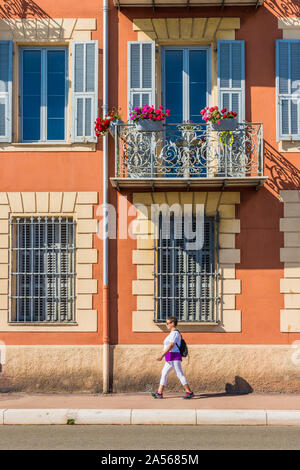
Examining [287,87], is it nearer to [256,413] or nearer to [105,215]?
[105,215]

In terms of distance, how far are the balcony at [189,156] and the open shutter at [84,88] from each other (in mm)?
725

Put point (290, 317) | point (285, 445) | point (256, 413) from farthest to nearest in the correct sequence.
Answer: point (290, 317) < point (256, 413) < point (285, 445)

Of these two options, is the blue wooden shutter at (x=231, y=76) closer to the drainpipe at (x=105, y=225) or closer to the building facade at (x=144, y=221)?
the building facade at (x=144, y=221)

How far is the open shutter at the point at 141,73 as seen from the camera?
12.4 metres

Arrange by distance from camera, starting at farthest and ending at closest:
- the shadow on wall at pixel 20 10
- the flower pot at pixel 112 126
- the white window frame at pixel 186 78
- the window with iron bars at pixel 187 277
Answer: the white window frame at pixel 186 78, the shadow on wall at pixel 20 10, the window with iron bars at pixel 187 277, the flower pot at pixel 112 126

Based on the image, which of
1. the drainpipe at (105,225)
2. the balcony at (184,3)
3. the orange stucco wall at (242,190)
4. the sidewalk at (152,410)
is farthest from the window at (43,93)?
the sidewalk at (152,410)

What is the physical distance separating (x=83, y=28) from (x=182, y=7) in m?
1.91

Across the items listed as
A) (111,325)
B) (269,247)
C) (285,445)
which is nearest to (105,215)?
(111,325)

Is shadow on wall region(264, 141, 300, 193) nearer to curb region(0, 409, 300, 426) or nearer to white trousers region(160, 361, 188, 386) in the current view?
white trousers region(160, 361, 188, 386)

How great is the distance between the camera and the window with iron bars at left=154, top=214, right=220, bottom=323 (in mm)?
12258

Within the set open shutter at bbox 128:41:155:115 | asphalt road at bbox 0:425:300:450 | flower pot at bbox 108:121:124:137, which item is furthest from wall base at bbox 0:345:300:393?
open shutter at bbox 128:41:155:115

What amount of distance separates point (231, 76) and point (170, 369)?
552cm

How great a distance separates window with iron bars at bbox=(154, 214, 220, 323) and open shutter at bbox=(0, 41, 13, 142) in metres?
3.37

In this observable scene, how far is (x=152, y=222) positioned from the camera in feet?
40.5
